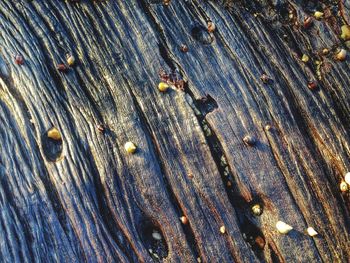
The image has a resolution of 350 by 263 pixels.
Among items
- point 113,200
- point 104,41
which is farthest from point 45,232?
point 104,41

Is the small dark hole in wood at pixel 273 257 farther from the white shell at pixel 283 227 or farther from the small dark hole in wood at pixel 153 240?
the small dark hole in wood at pixel 153 240

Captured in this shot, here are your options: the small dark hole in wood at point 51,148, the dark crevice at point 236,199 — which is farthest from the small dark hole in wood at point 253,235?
the small dark hole in wood at point 51,148

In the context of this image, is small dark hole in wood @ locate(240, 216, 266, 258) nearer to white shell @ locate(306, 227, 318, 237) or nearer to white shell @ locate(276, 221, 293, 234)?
white shell @ locate(276, 221, 293, 234)

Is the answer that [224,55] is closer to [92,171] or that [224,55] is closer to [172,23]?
[172,23]

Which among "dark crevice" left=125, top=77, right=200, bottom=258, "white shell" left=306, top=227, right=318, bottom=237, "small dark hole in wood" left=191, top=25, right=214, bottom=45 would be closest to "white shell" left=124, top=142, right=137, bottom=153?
"dark crevice" left=125, top=77, right=200, bottom=258

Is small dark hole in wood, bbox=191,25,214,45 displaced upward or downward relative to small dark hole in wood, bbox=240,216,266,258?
upward

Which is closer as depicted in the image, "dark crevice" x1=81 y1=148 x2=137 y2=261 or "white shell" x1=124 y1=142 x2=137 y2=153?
"dark crevice" x1=81 y1=148 x2=137 y2=261

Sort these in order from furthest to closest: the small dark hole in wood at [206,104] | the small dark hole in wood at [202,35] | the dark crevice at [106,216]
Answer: the small dark hole in wood at [202,35], the small dark hole in wood at [206,104], the dark crevice at [106,216]
